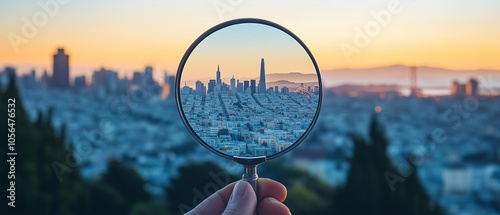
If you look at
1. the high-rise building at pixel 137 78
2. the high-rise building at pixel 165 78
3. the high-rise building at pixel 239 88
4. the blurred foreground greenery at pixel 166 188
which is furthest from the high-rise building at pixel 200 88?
the high-rise building at pixel 137 78

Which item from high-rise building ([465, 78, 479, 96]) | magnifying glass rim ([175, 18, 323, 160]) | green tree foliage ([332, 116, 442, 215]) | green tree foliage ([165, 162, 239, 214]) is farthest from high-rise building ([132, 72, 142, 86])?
magnifying glass rim ([175, 18, 323, 160])

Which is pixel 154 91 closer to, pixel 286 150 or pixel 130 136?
pixel 130 136

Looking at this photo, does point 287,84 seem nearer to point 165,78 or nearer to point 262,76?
point 262,76

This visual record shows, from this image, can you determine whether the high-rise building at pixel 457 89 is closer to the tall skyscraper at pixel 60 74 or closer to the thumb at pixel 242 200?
the thumb at pixel 242 200

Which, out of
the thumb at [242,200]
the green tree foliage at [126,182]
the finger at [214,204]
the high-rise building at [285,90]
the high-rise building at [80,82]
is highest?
the high-rise building at [80,82]

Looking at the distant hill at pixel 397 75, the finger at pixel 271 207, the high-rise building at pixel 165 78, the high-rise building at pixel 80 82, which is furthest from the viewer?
the high-rise building at pixel 80 82

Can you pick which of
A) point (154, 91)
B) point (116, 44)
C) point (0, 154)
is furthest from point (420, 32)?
point (0, 154)
